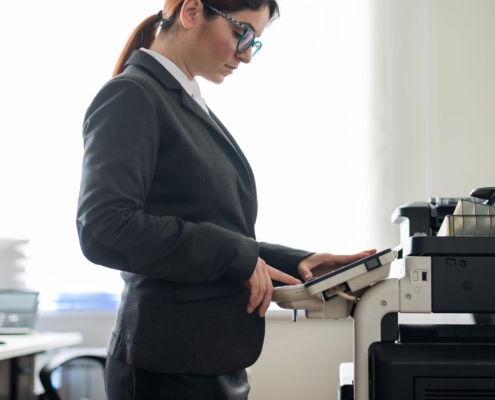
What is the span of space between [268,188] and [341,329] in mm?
705

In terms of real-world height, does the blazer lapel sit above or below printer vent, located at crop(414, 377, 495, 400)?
above

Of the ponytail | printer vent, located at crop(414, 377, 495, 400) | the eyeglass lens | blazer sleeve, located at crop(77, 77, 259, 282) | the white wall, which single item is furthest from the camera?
the white wall

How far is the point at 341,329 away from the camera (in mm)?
2744

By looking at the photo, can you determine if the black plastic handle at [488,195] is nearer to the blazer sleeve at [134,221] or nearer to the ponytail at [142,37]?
the blazer sleeve at [134,221]

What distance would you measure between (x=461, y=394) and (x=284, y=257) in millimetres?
412

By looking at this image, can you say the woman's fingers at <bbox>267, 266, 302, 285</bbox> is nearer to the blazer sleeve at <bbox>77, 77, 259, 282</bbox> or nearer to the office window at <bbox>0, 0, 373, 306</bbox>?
the blazer sleeve at <bbox>77, 77, 259, 282</bbox>

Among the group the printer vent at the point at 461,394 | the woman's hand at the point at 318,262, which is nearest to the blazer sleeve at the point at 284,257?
the woman's hand at the point at 318,262

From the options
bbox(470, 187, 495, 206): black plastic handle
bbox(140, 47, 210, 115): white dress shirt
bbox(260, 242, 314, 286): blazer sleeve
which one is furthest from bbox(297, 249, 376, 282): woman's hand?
bbox(140, 47, 210, 115): white dress shirt

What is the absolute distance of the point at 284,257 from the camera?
125 cm

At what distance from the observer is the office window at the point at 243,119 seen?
9.23 feet

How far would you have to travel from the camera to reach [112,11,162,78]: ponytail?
4.02 ft

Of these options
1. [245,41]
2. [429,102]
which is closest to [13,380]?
[245,41]

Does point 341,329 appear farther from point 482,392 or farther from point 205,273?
point 205,273

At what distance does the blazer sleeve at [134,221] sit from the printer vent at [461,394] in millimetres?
382
